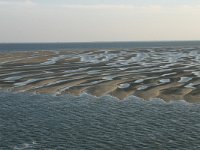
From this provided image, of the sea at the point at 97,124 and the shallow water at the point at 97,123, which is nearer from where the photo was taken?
the sea at the point at 97,124

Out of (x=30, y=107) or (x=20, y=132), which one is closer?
(x=20, y=132)

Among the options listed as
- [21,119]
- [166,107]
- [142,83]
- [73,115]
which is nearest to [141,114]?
[166,107]

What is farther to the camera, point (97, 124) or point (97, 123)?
point (97, 123)

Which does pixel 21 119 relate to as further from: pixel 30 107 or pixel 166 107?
pixel 166 107

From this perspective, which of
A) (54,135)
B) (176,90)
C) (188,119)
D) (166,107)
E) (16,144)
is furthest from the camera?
(176,90)

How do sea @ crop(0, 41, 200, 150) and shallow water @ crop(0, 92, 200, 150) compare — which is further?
shallow water @ crop(0, 92, 200, 150)

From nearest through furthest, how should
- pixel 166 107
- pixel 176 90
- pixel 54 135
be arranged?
pixel 54 135
pixel 166 107
pixel 176 90
